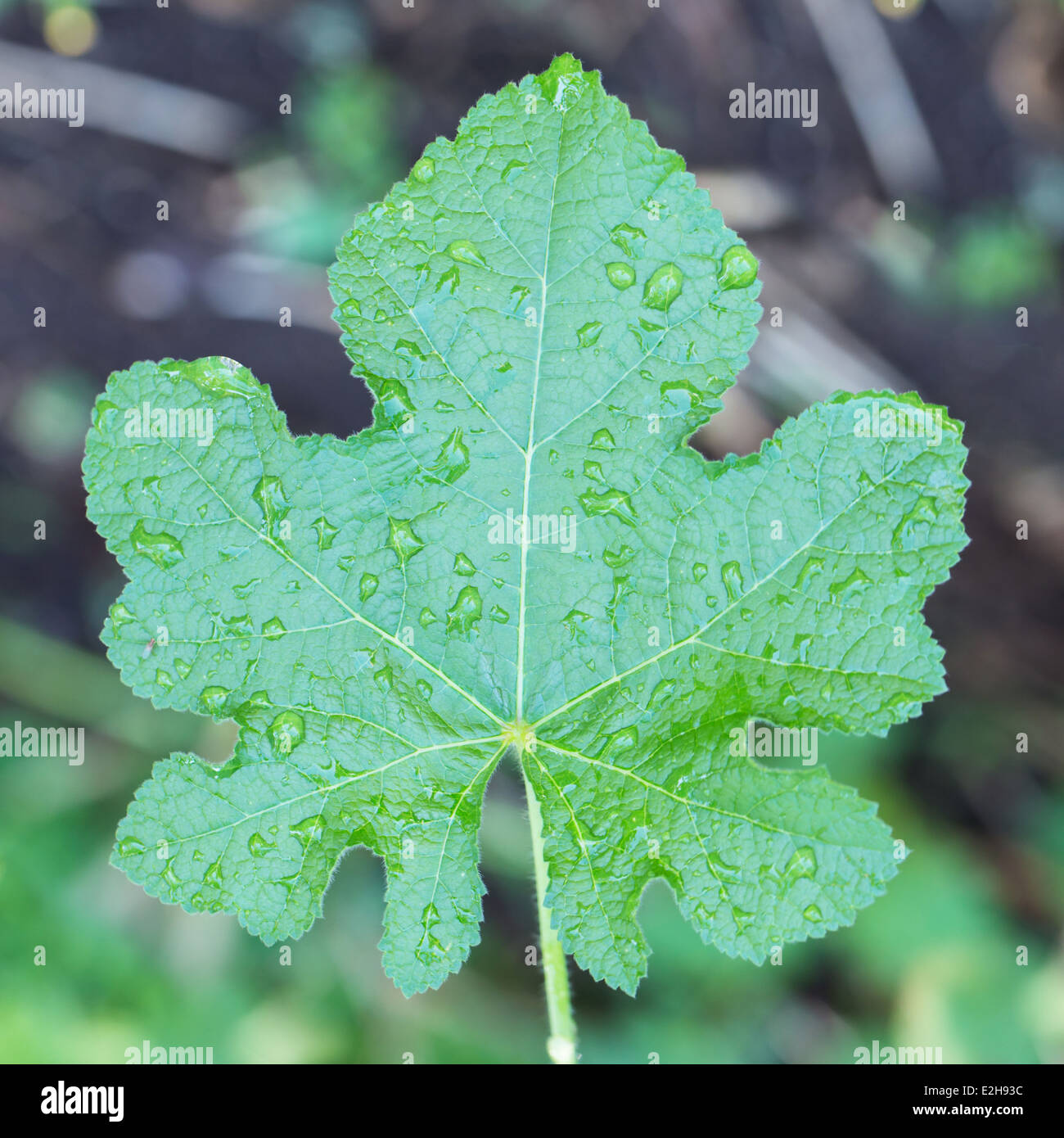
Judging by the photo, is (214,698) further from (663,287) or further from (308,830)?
(663,287)

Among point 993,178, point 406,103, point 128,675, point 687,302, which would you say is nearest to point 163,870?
point 128,675

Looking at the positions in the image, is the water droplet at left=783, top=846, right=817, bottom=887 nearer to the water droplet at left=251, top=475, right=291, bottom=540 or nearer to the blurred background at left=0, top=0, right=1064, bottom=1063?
the water droplet at left=251, top=475, right=291, bottom=540

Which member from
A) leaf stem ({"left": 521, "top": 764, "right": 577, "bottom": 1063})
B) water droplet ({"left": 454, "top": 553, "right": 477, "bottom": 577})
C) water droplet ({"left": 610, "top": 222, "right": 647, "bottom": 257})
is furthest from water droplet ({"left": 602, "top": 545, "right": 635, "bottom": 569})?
water droplet ({"left": 610, "top": 222, "right": 647, "bottom": 257})

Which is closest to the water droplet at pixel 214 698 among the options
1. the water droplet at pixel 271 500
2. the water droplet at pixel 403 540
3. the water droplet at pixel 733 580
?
the water droplet at pixel 271 500

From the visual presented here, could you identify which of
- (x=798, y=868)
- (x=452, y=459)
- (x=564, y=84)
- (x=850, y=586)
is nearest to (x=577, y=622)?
(x=452, y=459)
